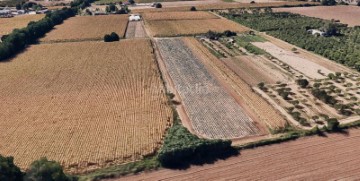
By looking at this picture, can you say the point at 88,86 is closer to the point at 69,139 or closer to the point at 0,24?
the point at 69,139

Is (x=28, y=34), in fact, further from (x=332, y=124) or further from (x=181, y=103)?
(x=332, y=124)

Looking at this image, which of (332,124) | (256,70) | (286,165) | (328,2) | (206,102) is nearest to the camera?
(286,165)

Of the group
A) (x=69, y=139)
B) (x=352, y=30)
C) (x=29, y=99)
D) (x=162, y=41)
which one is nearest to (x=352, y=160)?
(x=69, y=139)

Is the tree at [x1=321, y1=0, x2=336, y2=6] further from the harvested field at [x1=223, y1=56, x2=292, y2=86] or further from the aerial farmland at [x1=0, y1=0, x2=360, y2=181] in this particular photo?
the harvested field at [x1=223, y1=56, x2=292, y2=86]

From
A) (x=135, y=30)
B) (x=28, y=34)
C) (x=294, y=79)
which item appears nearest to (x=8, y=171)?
(x=294, y=79)

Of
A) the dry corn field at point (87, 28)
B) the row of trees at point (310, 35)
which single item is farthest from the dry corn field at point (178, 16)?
the dry corn field at point (87, 28)

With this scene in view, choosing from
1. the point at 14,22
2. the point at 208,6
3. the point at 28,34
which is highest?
the point at 208,6
